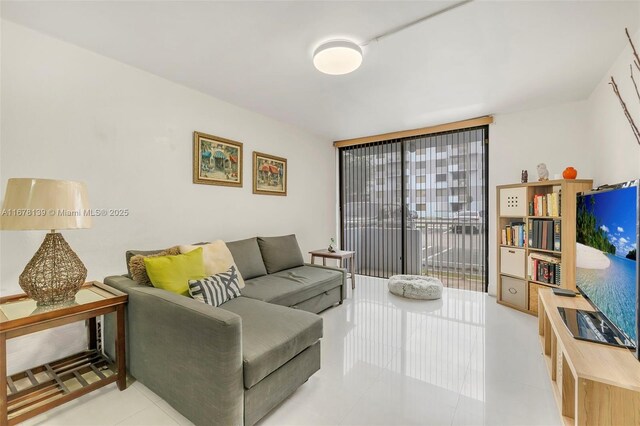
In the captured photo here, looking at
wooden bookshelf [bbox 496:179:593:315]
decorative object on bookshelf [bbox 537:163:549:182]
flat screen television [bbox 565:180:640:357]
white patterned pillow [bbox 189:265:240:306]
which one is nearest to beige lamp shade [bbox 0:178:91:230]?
white patterned pillow [bbox 189:265:240:306]

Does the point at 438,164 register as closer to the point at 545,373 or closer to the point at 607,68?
the point at 607,68

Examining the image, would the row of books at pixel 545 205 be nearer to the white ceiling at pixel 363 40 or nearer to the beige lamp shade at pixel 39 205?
the white ceiling at pixel 363 40

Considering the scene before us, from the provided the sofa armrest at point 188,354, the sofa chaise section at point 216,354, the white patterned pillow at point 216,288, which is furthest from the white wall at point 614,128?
the white patterned pillow at point 216,288

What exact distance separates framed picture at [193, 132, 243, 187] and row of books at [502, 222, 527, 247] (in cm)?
330

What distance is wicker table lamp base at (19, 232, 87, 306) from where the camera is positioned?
161cm

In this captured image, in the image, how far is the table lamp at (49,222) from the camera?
4.94ft

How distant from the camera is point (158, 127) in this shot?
261 centimetres

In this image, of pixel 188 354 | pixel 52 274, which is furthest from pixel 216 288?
pixel 52 274

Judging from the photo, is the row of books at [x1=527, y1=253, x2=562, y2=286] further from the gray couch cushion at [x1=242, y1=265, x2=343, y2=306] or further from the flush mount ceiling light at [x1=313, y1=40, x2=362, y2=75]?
the flush mount ceiling light at [x1=313, y1=40, x2=362, y2=75]

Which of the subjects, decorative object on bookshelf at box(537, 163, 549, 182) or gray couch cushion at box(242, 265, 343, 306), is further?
decorative object on bookshelf at box(537, 163, 549, 182)

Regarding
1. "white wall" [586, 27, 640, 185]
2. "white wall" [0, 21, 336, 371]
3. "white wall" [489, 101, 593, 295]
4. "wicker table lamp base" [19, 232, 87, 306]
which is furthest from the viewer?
"white wall" [489, 101, 593, 295]

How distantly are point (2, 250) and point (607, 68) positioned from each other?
489 cm

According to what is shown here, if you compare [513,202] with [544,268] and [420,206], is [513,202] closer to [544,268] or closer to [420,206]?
[544,268]

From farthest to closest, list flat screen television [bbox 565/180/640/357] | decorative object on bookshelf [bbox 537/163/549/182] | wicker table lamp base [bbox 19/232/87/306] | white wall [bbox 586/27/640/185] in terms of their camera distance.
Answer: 1. decorative object on bookshelf [bbox 537/163/549/182]
2. white wall [bbox 586/27/640/185]
3. wicker table lamp base [bbox 19/232/87/306]
4. flat screen television [bbox 565/180/640/357]
